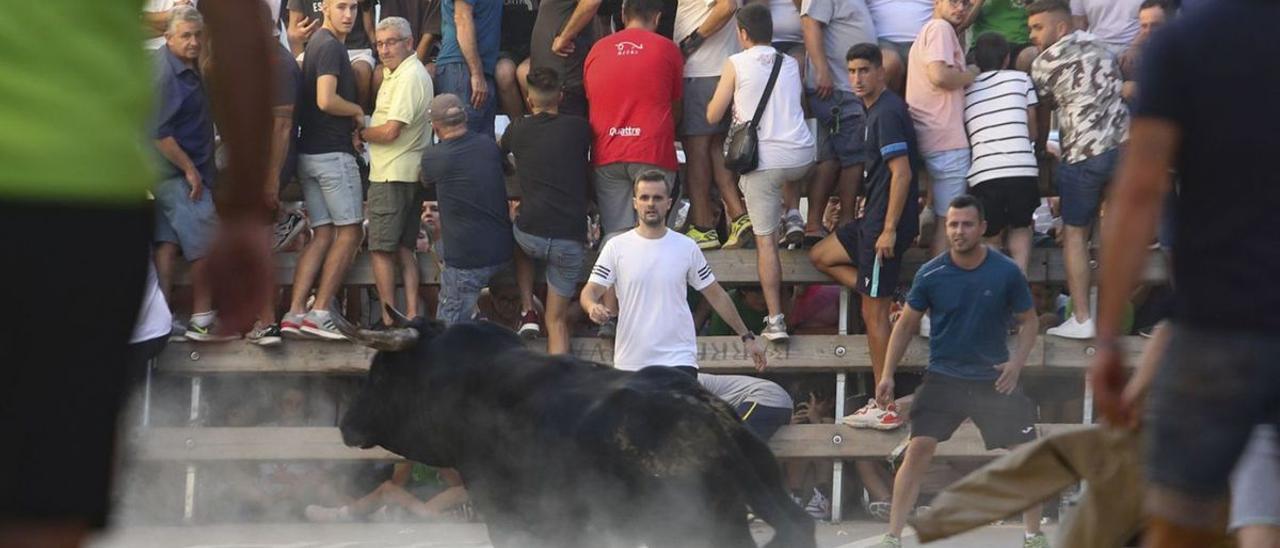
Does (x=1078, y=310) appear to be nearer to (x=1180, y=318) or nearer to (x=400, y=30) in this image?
(x=400, y=30)

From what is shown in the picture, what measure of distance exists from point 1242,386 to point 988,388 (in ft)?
20.6

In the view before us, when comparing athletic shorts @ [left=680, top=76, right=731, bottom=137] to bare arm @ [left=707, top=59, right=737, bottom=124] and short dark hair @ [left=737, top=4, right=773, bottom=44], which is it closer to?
bare arm @ [left=707, top=59, right=737, bottom=124]

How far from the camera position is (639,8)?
11156mm

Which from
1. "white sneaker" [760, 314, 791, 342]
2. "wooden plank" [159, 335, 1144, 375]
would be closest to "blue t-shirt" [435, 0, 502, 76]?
"wooden plank" [159, 335, 1144, 375]

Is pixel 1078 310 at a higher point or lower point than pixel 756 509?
higher

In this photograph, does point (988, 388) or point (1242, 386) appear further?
point (988, 388)

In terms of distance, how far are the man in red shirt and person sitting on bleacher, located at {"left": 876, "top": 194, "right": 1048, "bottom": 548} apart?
1.94 metres

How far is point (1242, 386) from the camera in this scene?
3775 mm

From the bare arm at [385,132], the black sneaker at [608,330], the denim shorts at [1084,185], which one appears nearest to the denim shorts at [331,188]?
the bare arm at [385,132]

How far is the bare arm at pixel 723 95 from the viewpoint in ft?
36.4

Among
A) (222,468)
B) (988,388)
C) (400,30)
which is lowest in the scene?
(222,468)

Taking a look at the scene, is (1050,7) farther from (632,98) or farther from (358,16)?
(358,16)

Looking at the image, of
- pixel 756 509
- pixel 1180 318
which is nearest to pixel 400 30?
pixel 756 509

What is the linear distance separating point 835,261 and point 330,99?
320 centimetres
